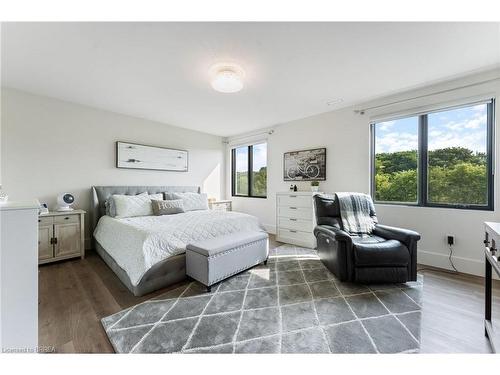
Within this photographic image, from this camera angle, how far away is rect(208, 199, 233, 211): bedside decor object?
4.77 meters

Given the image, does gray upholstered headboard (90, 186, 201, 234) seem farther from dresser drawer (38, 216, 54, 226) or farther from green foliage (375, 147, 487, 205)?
green foliage (375, 147, 487, 205)

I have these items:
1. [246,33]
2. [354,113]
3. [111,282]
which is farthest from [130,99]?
[354,113]

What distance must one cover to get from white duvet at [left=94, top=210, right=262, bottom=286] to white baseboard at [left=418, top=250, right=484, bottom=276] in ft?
7.87

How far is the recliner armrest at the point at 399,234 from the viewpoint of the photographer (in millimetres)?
2103

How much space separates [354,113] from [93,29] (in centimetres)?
343

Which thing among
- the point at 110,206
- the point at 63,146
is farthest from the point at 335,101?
the point at 63,146

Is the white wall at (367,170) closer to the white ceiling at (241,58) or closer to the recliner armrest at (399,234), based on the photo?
the white ceiling at (241,58)

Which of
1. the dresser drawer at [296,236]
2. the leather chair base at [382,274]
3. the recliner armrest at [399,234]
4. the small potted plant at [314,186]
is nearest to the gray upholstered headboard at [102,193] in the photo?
the dresser drawer at [296,236]

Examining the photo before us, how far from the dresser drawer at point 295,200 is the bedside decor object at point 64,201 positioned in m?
3.35

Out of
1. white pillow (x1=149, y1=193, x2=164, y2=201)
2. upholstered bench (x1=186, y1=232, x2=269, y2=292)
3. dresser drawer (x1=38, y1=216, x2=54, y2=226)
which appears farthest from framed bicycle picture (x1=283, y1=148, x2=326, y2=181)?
dresser drawer (x1=38, y1=216, x2=54, y2=226)

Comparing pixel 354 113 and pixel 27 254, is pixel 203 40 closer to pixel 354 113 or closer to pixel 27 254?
pixel 27 254

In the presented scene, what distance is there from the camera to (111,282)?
223 cm
